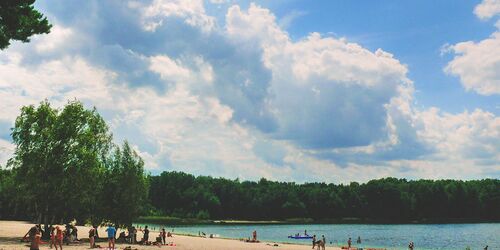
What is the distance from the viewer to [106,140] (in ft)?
181

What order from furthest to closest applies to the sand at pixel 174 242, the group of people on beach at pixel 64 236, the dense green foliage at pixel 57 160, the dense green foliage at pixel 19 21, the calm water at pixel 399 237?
1. the calm water at pixel 399 237
2. the dense green foliage at pixel 57 160
3. the sand at pixel 174 242
4. the group of people on beach at pixel 64 236
5. the dense green foliage at pixel 19 21

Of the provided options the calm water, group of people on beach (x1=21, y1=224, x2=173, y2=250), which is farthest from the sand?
the calm water

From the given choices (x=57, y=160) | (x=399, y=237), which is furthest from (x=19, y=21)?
(x=399, y=237)

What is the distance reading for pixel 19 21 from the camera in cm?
2611

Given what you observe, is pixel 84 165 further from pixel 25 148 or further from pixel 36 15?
pixel 36 15

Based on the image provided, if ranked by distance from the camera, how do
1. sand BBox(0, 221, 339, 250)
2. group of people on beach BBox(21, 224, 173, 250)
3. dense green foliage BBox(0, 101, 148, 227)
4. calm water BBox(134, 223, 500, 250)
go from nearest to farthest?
group of people on beach BBox(21, 224, 173, 250) < sand BBox(0, 221, 339, 250) < dense green foliage BBox(0, 101, 148, 227) < calm water BBox(134, 223, 500, 250)

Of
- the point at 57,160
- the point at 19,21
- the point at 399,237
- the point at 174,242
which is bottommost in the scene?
the point at 174,242

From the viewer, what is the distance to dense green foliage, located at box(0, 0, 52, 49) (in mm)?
25812

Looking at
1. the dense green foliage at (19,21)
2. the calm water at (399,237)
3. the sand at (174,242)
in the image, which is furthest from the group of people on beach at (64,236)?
the calm water at (399,237)

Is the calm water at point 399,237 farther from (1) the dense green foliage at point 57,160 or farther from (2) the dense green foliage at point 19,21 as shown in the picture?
(2) the dense green foliage at point 19,21

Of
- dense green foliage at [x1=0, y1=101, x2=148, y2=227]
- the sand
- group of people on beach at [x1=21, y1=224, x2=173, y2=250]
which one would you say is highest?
dense green foliage at [x1=0, y1=101, x2=148, y2=227]

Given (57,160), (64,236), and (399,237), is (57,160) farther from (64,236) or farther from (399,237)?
(399,237)

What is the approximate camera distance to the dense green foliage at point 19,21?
25812mm

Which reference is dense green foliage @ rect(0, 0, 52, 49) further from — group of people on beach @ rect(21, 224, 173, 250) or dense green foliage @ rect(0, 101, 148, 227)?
dense green foliage @ rect(0, 101, 148, 227)
